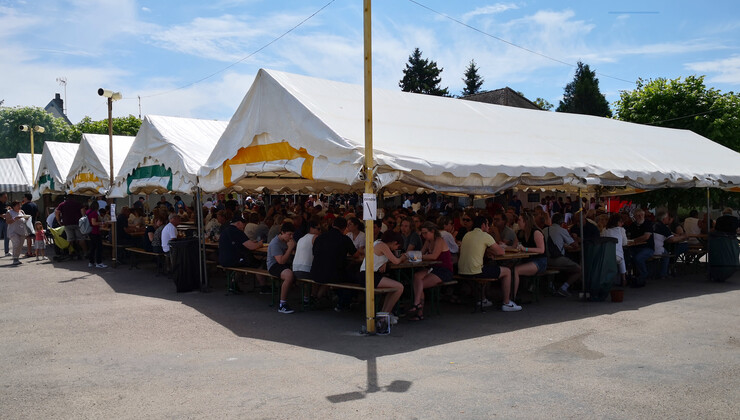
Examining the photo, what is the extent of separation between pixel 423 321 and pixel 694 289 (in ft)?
19.0

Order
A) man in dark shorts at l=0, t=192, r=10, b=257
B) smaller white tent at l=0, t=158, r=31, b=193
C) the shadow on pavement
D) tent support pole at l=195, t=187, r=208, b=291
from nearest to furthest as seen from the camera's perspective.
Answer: the shadow on pavement
tent support pole at l=195, t=187, r=208, b=291
man in dark shorts at l=0, t=192, r=10, b=257
smaller white tent at l=0, t=158, r=31, b=193

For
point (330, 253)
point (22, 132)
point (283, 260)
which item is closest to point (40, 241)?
point (283, 260)

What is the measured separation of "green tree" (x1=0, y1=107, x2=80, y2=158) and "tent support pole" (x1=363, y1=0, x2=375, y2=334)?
5338 centimetres

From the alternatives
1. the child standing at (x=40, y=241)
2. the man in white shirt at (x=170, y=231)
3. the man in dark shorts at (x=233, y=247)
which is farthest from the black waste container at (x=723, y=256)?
the child standing at (x=40, y=241)

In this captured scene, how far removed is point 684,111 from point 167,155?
19872 mm

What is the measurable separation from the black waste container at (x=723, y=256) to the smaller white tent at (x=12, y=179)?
3069cm

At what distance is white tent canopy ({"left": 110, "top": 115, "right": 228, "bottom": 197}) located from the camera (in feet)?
39.4

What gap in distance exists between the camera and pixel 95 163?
17.2 meters

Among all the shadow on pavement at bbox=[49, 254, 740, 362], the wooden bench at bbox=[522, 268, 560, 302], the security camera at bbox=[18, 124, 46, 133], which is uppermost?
the security camera at bbox=[18, 124, 46, 133]

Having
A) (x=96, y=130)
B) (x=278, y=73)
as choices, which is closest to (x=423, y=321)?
(x=278, y=73)

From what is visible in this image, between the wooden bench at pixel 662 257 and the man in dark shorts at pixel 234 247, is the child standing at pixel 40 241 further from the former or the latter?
the wooden bench at pixel 662 257

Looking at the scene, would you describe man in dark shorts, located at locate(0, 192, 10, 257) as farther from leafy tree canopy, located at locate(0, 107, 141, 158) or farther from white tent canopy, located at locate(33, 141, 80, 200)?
leafy tree canopy, located at locate(0, 107, 141, 158)

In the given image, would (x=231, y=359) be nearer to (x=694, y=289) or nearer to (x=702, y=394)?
(x=702, y=394)

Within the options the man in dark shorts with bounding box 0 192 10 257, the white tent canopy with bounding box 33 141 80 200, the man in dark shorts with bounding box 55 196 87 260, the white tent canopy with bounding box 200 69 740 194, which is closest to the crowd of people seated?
the white tent canopy with bounding box 200 69 740 194
